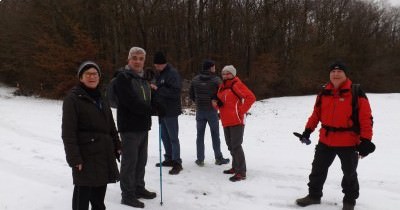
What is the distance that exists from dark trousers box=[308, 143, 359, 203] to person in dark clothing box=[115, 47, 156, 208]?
8.03 ft

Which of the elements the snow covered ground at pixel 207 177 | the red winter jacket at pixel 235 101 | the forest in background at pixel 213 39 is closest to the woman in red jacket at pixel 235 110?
the red winter jacket at pixel 235 101

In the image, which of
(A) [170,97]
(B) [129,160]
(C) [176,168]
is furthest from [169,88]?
(B) [129,160]

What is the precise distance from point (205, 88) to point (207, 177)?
5.34 feet

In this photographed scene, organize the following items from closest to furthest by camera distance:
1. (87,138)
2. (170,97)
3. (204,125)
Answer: (87,138)
(170,97)
(204,125)

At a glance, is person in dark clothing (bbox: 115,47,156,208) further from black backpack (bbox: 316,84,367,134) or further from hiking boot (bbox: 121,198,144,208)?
black backpack (bbox: 316,84,367,134)

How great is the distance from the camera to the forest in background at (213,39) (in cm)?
2052

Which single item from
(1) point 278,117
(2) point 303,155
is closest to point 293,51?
(1) point 278,117

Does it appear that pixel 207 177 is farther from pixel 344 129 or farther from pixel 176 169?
pixel 344 129

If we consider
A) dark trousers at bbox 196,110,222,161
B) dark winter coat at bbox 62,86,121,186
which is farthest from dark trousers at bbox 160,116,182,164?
dark winter coat at bbox 62,86,121,186

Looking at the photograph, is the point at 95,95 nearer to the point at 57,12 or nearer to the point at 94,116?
the point at 94,116

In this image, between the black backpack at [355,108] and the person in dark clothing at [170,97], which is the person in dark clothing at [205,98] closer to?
the person in dark clothing at [170,97]

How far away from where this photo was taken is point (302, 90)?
28562 mm

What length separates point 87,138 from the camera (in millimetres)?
3742

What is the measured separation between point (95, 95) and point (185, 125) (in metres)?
8.01
